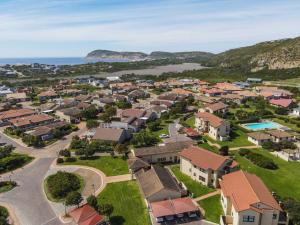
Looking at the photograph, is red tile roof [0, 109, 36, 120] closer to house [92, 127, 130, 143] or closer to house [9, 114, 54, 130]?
house [9, 114, 54, 130]

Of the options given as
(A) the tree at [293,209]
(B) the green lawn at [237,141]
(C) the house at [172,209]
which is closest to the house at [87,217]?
(C) the house at [172,209]

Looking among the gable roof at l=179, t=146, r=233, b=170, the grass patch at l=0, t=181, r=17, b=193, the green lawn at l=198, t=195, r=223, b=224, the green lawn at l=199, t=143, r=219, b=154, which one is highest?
the gable roof at l=179, t=146, r=233, b=170

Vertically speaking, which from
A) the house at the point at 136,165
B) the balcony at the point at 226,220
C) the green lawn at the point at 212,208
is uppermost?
the house at the point at 136,165

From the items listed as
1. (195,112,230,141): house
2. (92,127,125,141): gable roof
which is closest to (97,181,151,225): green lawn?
(92,127,125,141): gable roof

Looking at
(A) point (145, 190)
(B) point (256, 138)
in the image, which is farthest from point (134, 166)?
(B) point (256, 138)

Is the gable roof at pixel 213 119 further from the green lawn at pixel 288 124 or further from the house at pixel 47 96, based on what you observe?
the house at pixel 47 96

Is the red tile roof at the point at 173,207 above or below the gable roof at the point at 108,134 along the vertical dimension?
below
